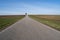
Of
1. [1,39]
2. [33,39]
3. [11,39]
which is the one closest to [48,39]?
[33,39]

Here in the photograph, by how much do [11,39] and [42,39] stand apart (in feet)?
6.82

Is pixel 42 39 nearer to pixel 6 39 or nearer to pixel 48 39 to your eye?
pixel 48 39

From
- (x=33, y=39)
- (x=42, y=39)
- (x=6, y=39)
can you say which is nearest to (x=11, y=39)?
(x=6, y=39)

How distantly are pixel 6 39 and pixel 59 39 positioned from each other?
3577mm

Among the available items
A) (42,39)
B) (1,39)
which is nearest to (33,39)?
(42,39)

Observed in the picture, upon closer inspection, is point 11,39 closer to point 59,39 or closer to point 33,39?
point 33,39

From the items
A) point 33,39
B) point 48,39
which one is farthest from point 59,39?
point 33,39

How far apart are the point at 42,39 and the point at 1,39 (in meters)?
2.75

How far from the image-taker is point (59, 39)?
365 inches

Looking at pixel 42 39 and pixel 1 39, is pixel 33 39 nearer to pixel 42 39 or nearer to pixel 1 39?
pixel 42 39

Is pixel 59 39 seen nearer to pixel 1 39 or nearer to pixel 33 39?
pixel 33 39

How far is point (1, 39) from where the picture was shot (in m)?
9.24

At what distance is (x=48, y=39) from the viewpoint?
9.12m

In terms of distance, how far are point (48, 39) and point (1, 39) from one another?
10.3 feet
